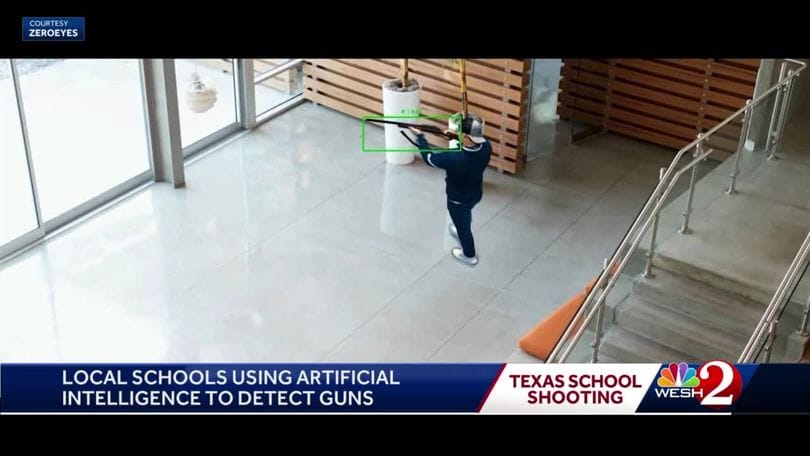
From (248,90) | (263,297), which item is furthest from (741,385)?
(248,90)

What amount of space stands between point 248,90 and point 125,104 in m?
1.59

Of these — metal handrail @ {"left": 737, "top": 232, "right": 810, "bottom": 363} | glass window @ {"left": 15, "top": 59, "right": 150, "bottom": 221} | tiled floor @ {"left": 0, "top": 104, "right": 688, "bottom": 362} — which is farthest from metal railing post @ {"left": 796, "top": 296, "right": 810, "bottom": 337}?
glass window @ {"left": 15, "top": 59, "right": 150, "bottom": 221}

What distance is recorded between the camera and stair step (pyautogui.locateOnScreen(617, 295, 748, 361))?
288 inches

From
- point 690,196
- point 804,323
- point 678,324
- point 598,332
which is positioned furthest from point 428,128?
point 804,323

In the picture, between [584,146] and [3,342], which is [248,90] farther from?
[3,342]

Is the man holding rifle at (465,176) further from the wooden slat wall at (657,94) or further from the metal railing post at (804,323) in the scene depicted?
the metal railing post at (804,323)

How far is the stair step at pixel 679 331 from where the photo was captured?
7.32m

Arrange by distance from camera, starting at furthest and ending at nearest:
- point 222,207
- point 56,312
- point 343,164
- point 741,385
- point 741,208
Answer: point 343,164, point 222,207, point 56,312, point 741,208, point 741,385

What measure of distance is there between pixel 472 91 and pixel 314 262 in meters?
2.71

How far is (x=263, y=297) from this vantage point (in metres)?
9.12

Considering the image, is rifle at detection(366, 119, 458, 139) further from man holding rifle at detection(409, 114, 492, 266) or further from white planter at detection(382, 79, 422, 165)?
man holding rifle at detection(409, 114, 492, 266)

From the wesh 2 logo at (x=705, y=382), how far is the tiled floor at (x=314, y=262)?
3.37 metres
